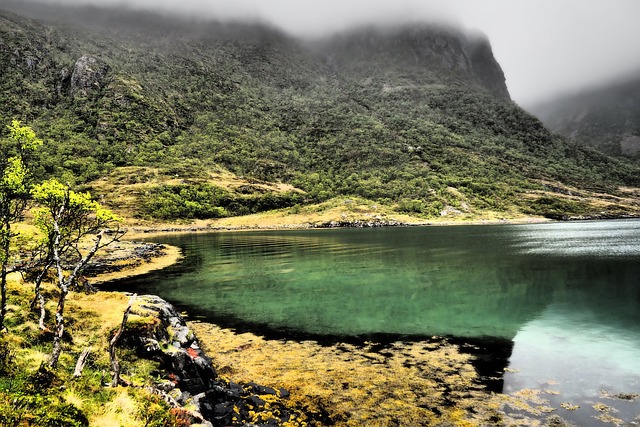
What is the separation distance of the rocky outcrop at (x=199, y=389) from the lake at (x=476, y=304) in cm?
851

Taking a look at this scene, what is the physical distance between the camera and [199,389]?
16453 mm

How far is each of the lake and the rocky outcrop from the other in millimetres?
8513

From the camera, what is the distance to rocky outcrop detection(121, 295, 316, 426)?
14180 mm

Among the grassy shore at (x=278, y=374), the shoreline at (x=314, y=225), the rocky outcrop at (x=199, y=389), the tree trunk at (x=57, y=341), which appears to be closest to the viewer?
the grassy shore at (x=278, y=374)

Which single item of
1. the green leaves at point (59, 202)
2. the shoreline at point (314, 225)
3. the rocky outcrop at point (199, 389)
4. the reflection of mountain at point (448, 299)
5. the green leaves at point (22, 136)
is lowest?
the reflection of mountain at point (448, 299)

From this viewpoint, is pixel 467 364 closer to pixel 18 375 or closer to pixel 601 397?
pixel 601 397

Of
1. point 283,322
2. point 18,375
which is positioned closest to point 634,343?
point 283,322

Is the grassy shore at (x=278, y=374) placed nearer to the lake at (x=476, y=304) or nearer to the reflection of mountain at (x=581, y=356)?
the reflection of mountain at (x=581, y=356)

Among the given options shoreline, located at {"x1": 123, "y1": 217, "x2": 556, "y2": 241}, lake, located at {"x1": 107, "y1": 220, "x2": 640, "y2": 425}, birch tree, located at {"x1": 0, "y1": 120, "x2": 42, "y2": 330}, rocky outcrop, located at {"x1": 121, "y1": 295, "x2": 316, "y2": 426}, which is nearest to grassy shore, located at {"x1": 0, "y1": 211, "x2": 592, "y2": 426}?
rocky outcrop, located at {"x1": 121, "y1": 295, "x2": 316, "y2": 426}

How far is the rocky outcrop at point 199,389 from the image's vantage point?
46.5ft

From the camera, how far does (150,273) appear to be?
172ft

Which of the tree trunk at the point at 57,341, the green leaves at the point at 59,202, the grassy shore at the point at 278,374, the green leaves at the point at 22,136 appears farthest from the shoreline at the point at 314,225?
the tree trunk at the point at 57,341

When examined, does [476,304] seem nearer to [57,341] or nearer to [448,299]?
[448,299]

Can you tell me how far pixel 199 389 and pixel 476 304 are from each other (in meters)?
25.0
